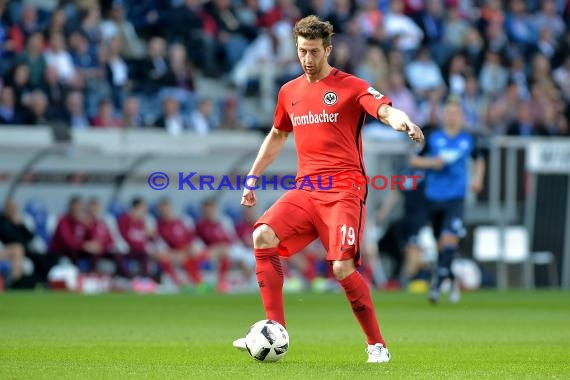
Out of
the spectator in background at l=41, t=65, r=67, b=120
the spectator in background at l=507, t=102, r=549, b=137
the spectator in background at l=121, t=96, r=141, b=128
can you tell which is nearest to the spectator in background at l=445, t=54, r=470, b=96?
the spectator in background at l=507, t=102, r=549, b=137

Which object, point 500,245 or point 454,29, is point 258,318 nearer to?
point 500,245

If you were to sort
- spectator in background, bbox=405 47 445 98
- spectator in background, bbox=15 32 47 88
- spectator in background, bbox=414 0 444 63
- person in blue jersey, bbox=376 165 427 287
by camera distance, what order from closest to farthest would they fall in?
1. spectator in background, bbox=15 32 47 88
2. person in blue jersey, bbox=376 165 427 287
3. spectator in background, bbox=405 47 445 98
4. spectator in background, bbox=414 0 444 63

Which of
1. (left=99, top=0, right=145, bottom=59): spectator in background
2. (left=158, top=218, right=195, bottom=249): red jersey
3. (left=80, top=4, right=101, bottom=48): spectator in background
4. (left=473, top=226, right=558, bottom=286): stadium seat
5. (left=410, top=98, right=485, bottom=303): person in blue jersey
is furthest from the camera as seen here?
(left=99, top=0, right=145, bottom=59): spectator in background

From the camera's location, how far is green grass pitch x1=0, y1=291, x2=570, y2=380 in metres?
8.30

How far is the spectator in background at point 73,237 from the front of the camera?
21109mm

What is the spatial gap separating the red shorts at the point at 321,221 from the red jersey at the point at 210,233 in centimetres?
1359

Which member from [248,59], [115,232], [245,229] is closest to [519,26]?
[248,59]

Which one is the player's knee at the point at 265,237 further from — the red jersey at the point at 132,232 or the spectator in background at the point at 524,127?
the spectator in background at the point at 524,127

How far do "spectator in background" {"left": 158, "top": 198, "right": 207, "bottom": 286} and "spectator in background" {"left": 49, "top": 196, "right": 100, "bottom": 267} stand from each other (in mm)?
1424

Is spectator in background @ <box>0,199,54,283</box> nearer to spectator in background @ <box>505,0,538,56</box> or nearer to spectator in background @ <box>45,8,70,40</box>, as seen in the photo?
spectator in background @ <box>45,8,70,40</box>

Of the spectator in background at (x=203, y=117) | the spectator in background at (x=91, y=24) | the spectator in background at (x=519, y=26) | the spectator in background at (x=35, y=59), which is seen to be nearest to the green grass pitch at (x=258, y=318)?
the spectator in background at (x=35, y=59)

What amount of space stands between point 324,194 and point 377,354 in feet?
3.84

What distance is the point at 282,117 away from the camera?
9.57m

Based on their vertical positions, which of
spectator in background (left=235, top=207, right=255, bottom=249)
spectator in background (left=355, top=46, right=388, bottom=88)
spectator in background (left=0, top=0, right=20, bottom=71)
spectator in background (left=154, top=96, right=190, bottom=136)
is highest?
spectator in background (left=0, top=0, right=20, bottom=71)
